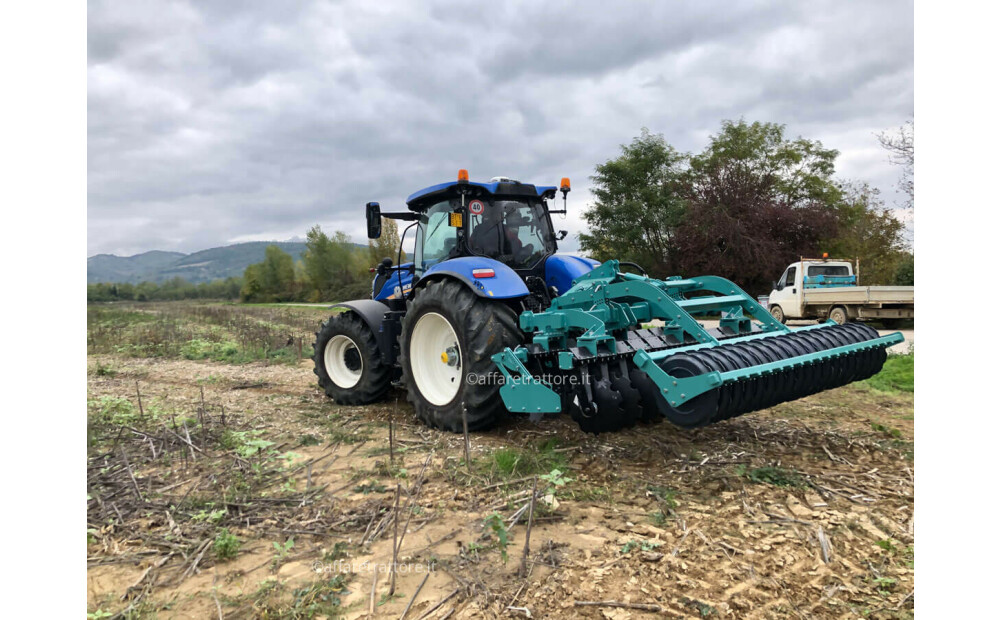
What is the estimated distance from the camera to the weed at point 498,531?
2871mm

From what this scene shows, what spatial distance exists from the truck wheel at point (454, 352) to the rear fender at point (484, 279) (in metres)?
0.10

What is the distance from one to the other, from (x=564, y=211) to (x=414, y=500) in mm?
3603

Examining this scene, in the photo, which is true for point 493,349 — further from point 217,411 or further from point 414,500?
point 217,411

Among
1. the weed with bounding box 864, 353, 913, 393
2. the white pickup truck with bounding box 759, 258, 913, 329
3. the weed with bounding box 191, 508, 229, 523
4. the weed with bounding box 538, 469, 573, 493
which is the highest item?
the white pickup truck with bounding box 759, 258, 913, 329

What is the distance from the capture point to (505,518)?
3.29 m

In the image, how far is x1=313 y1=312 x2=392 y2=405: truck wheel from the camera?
6141 mm

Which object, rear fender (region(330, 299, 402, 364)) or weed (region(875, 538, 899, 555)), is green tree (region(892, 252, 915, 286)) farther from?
weed (region(875, 538, 899, 555))

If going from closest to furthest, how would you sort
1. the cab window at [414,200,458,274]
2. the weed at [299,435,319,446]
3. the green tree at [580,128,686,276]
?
the weed at [299,435,319,446], the cab window at [414,200,458,274], the green tree at [580,128,686,276]

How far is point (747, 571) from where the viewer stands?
8.76ft

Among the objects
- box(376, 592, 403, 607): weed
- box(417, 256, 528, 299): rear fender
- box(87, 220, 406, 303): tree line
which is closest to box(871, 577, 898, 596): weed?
box(376, 592, 403, 607): weed

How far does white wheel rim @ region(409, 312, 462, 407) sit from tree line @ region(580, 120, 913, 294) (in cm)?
1889

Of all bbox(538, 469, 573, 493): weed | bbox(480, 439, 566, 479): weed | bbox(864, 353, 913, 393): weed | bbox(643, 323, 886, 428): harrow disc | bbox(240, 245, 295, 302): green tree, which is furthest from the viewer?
bbox(240, 245, 295, 302): green tree

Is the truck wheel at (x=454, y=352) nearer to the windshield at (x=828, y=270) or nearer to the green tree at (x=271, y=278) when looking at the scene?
the windshield at (x=828, y=270)

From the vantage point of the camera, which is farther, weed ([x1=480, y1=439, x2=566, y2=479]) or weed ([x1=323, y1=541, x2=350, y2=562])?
weed ([x1=480, y1=439, x2=566, y2=479])
